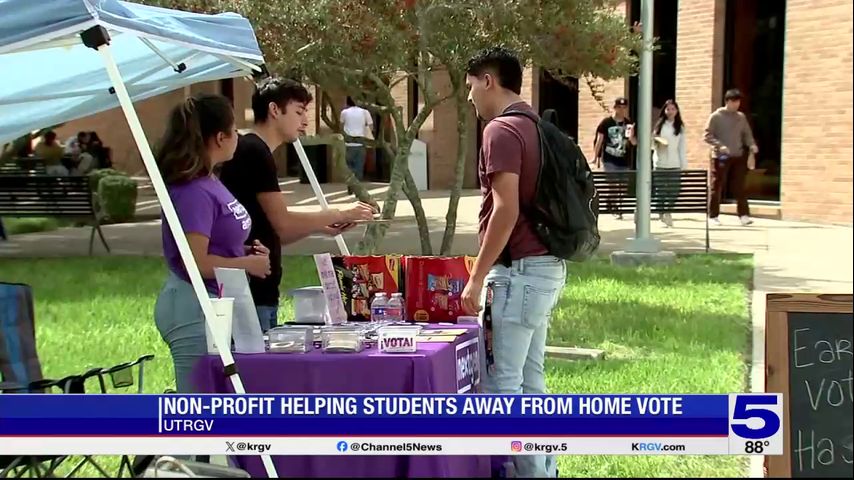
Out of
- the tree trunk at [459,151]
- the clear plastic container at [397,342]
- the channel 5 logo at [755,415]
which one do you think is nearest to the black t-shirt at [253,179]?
the clear plastic container at [397,342]

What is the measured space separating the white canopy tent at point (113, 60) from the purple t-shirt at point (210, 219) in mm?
201

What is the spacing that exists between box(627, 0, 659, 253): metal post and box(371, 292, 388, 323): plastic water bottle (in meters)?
6.41

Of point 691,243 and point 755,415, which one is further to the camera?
point 691,243

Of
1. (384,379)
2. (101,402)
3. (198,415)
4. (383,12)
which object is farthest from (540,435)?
(383,12)

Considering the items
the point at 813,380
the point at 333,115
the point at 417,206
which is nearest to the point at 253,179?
the point at 813,380

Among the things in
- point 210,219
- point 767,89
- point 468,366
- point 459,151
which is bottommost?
point 468,366

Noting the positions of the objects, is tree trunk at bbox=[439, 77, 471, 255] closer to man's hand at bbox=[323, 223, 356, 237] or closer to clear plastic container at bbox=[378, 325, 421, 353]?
man's hand at bbox=[323, 223, 356, 237]

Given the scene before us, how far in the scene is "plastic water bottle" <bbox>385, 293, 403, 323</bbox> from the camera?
4.49 m

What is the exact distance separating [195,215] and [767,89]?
12.7 metres

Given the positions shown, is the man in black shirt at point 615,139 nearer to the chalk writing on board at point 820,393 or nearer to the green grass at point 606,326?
the green grass at point 606,326

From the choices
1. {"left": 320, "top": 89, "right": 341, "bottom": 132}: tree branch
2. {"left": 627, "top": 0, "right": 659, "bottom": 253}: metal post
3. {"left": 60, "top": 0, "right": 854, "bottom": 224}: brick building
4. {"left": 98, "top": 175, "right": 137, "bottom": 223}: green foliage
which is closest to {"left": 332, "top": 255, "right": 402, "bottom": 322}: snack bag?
{"left": 320, "top": 89, "right": 341, "bottom": 132}: tree branch

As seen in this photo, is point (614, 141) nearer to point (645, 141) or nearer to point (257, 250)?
point (645, 141)

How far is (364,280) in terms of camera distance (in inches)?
180

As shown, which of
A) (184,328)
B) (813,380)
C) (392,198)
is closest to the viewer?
(813,380)
